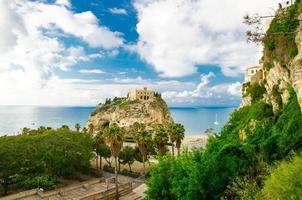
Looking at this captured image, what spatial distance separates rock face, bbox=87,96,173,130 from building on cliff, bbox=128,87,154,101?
12.0ft

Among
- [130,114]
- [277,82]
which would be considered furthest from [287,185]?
[130,114]

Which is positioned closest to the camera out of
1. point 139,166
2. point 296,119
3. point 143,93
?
point 296,119

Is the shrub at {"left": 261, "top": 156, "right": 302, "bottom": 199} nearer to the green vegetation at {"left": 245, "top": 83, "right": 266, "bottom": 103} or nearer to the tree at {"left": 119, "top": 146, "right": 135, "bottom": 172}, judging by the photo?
the green vegetation at {"left": 245, "top": 83, "right": 266, "bottom": 103}

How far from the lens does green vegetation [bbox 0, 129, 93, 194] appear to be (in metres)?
40.8

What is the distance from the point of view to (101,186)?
45.6 m

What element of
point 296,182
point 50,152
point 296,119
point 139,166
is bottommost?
point 139,166

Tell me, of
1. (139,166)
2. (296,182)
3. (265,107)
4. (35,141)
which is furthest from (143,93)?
(296,182)

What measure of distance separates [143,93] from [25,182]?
384ft

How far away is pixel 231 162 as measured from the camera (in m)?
27.8

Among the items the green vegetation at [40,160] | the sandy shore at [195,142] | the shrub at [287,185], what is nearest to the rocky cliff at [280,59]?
the shrub at [287,185]

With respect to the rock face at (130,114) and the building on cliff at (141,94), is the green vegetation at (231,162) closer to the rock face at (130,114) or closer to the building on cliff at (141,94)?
the rock face at (130,114)

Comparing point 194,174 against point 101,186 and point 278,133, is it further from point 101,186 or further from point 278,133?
point 101,186

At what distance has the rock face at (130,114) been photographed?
141 m

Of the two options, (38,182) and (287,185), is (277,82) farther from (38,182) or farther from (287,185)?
(38,182)
